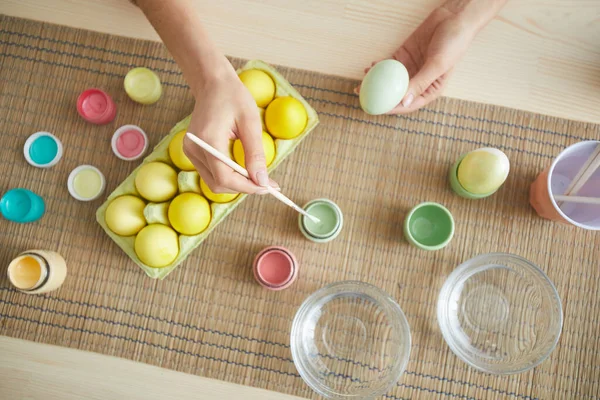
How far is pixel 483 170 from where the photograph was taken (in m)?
0.74

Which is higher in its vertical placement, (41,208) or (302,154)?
(302,154)

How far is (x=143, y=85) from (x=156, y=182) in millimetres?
206

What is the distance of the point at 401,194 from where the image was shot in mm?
827

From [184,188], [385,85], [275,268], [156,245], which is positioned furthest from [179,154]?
[385,85]

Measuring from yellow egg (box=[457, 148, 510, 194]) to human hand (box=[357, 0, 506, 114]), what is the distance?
14cm

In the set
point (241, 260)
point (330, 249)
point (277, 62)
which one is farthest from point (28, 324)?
point (277, 62)

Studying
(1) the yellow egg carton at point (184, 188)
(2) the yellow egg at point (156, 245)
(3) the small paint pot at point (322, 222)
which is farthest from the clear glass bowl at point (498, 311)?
(2) the yellow egg at point (156, 245)

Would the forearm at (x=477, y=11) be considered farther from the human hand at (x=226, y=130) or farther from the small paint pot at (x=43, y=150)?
the small paint pot at (x=43, y=150)

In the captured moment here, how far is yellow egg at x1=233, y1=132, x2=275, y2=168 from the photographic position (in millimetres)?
709

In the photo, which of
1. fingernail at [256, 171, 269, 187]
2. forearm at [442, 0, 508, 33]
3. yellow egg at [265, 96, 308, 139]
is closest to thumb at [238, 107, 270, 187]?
fingernail at [256, 171, 269, 187]

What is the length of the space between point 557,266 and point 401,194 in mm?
305

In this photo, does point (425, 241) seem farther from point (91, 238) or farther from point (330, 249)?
point (91, 238)

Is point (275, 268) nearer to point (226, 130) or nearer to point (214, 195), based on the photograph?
point (214, 195)

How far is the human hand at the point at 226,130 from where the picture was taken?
0.63 metres
